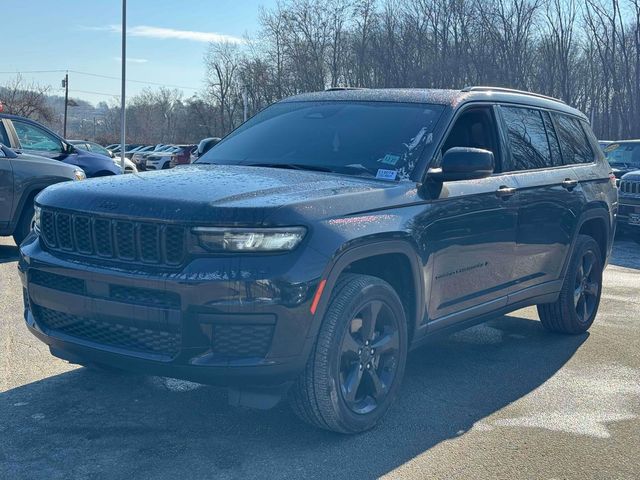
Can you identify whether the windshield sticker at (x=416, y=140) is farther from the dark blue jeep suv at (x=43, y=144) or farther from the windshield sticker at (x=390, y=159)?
the dark blue jeep suv at (x=43, y=144)

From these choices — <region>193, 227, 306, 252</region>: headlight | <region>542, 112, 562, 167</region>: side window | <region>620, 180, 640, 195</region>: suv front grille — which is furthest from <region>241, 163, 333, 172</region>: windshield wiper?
<region>620, 180, 640, 195</region>: suv front grille

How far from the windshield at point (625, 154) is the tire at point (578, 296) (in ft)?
30.7

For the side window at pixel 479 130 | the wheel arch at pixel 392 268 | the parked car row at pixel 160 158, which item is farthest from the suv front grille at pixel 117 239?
the parked car row at pixel 160 158

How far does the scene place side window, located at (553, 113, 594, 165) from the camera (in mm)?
6164

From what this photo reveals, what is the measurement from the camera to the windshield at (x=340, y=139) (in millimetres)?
4559

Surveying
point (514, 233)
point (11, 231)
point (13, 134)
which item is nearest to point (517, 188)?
point (514, 233)

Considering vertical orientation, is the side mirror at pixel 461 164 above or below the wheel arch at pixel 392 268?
above

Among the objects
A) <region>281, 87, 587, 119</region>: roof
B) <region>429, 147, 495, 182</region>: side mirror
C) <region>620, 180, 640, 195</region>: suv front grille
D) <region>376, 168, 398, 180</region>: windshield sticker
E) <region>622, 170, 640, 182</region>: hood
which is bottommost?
<region>620, 180, 640, 195</region>: suv front grille

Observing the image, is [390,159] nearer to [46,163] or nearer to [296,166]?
[296,166]

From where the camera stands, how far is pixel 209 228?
3455 millimetres

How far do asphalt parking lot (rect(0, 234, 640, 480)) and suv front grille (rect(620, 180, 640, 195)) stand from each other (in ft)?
25.4

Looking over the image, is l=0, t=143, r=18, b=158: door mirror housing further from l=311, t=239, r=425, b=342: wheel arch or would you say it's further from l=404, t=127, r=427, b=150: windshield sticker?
l=311, t=239, r=425, b=342: wheel arch

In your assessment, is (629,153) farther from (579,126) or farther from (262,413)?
(262,413)

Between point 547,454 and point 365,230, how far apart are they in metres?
1.44
